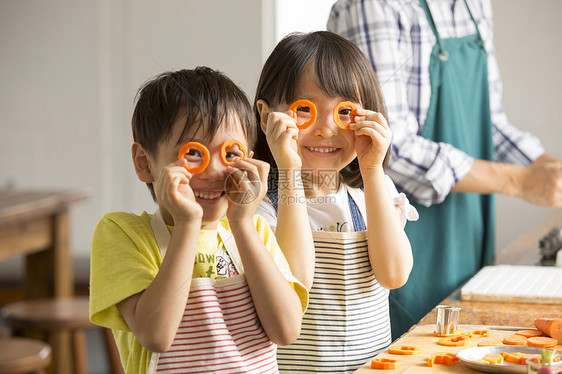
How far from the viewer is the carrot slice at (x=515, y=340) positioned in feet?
2.34

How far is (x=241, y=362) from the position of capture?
66 cm

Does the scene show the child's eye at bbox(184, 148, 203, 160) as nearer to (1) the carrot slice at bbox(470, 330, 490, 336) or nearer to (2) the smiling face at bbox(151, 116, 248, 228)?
(2) the smiling face at bbox(151, 116, 248, 228)

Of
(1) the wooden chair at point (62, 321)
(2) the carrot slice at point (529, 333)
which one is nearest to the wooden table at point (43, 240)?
(1) the wooden chair at point (62, 321)

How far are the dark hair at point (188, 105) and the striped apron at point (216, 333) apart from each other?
89 mm

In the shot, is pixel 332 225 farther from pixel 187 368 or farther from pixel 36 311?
pixel 36 311

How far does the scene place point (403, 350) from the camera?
2.26ft

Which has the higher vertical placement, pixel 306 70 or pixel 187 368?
pixel 306 70

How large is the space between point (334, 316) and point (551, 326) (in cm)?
24

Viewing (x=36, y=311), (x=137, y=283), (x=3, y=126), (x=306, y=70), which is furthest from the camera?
(x=3, y=126)

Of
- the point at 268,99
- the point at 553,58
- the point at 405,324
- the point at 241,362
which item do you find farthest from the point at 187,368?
the point at 553,58

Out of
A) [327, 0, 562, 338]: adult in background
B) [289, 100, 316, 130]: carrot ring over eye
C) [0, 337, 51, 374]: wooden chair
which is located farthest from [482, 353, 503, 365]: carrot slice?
[0, 337, 51, 374]: wooden chair

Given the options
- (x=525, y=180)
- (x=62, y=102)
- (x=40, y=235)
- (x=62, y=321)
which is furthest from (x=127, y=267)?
(x=62, y=102)

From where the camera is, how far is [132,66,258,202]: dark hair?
0.65m

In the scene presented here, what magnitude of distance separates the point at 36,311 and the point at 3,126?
1828mm
